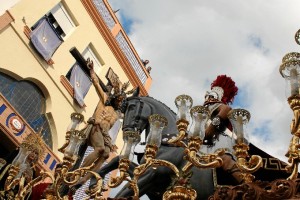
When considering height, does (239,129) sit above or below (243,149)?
above

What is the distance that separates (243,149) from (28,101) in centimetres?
1225

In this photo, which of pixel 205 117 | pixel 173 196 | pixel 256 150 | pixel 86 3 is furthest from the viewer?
pixel 86 3

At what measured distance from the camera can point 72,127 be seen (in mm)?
6477

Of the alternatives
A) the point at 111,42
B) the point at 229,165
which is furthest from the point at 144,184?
the point at 111,42

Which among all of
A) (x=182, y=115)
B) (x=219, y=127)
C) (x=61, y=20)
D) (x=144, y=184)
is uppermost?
(x=61, y=20)

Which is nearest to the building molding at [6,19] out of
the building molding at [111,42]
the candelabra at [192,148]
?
the building molding at [111,42]

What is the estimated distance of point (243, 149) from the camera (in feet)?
14.8

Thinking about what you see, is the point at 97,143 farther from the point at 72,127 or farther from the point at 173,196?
the point at 173,196

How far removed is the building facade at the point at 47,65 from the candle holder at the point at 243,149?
364 inches

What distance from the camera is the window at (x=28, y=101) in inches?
591

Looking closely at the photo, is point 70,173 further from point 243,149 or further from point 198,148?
point 243,149

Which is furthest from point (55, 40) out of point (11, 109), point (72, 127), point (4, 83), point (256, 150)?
point (256, 150)

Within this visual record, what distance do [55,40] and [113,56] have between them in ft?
12.7

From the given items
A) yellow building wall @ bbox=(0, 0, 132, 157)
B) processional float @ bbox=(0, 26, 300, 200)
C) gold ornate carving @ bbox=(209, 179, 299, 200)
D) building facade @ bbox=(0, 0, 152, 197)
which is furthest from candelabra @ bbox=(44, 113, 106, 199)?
yellow building wall @ bbox=(0, 0, 132, 157)
